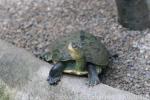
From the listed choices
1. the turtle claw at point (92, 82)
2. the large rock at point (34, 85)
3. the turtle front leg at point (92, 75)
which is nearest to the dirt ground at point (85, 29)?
the turtle front leg at point (92, 75)

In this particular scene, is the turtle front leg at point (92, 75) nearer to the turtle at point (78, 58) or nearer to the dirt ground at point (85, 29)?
the turtle at point (78, 58)

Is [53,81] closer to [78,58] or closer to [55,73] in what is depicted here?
[55,73]

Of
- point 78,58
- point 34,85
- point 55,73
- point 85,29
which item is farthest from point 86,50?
point 85,29

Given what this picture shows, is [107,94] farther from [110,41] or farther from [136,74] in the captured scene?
[110,41]

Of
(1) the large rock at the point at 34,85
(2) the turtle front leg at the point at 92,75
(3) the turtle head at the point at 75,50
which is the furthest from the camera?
(3) the turtle head at the point at 75,50

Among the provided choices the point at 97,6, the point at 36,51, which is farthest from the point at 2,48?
the point at 97,6

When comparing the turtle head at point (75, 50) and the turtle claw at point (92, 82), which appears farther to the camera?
the turtle head at point (75, 50)
